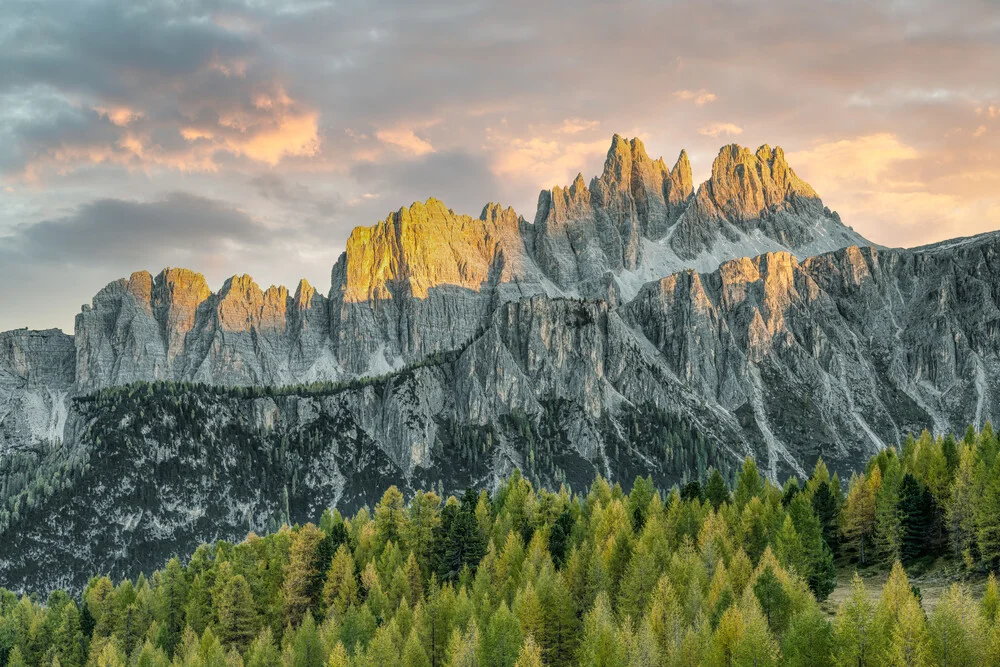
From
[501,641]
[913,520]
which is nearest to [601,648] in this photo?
[501,641]

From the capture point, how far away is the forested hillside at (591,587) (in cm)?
5622

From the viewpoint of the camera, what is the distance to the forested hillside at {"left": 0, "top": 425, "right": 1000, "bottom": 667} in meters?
56.2

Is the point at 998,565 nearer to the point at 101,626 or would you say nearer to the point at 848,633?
the point at 848,633

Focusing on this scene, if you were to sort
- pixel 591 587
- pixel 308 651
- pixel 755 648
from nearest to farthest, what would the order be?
pixel 755 648, pixel 308 651, pixel 591 587

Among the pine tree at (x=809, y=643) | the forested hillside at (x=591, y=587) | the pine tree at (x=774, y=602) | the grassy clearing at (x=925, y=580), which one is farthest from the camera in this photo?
the grassy clearing at (x=925, y=580)

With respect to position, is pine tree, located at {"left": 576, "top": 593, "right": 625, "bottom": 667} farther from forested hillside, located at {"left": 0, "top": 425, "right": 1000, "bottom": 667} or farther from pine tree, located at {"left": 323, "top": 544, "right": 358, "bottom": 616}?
pine tree, located at {"left": 323, "top": 544, "right": 358, "bottom": 616}

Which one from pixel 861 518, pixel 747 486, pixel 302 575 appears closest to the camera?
pixel 861 518

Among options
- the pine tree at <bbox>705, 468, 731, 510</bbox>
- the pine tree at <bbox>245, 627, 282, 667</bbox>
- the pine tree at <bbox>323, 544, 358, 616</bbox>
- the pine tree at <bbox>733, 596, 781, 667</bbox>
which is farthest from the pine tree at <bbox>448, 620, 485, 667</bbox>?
the pine tree at <bbox>705, 468, 731, 510</bbox>

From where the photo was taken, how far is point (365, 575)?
3912 inches

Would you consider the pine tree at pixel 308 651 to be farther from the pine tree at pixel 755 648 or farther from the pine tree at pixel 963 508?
the pine tree at pixel 963 508

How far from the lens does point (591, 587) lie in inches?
3278

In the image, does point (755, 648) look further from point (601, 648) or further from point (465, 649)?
point (465, 649)

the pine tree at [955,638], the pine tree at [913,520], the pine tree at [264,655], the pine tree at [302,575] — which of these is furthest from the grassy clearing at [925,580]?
the pine tree at [302,575]

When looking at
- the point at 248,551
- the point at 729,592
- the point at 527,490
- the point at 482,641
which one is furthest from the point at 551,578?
the point at 248,551
